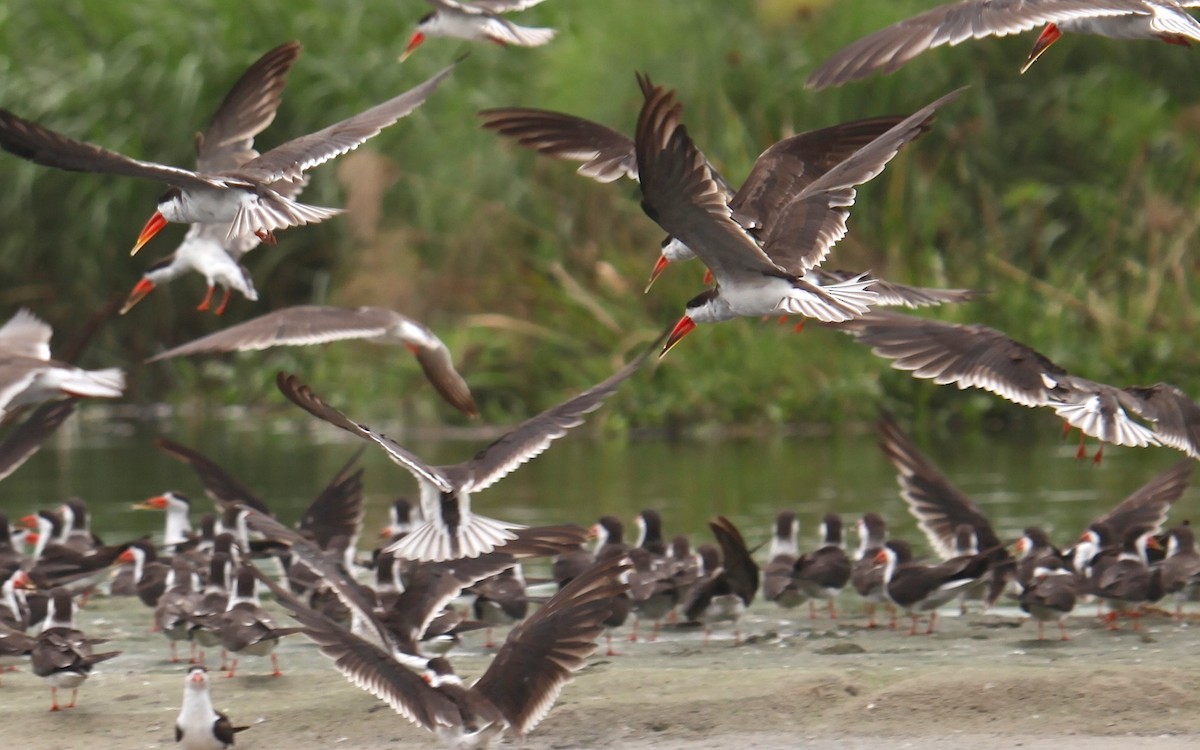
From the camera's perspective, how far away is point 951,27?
8.65m

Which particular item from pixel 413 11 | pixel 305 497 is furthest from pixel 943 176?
pixel 305 497

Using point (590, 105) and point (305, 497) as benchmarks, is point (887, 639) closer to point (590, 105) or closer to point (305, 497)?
point (305, 497)

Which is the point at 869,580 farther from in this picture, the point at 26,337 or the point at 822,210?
Result: the point at 26,337

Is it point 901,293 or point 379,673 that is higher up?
point 901,293

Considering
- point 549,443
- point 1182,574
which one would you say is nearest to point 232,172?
point 549,443

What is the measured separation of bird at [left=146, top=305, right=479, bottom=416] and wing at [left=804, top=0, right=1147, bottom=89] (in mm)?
2801

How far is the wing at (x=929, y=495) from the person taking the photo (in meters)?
10.6

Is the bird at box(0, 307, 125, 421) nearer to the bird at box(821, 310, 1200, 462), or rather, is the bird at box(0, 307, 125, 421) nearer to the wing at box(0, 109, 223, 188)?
the wing at box(0, 109, 223, 188)

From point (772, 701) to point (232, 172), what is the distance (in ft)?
11.0

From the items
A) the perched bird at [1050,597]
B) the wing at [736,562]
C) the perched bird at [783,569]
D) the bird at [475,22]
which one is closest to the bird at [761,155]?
the bird at [475,22]

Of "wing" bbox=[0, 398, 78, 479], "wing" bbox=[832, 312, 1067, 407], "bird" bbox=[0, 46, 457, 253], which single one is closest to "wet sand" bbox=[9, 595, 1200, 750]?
"wing" bbox=[832, 312, 1067, 407]

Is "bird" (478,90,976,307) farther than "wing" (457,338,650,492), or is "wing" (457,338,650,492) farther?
"bird" (478,90,976,307)

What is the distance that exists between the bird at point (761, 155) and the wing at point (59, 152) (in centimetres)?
211

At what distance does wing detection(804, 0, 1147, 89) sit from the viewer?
8.19 meters
